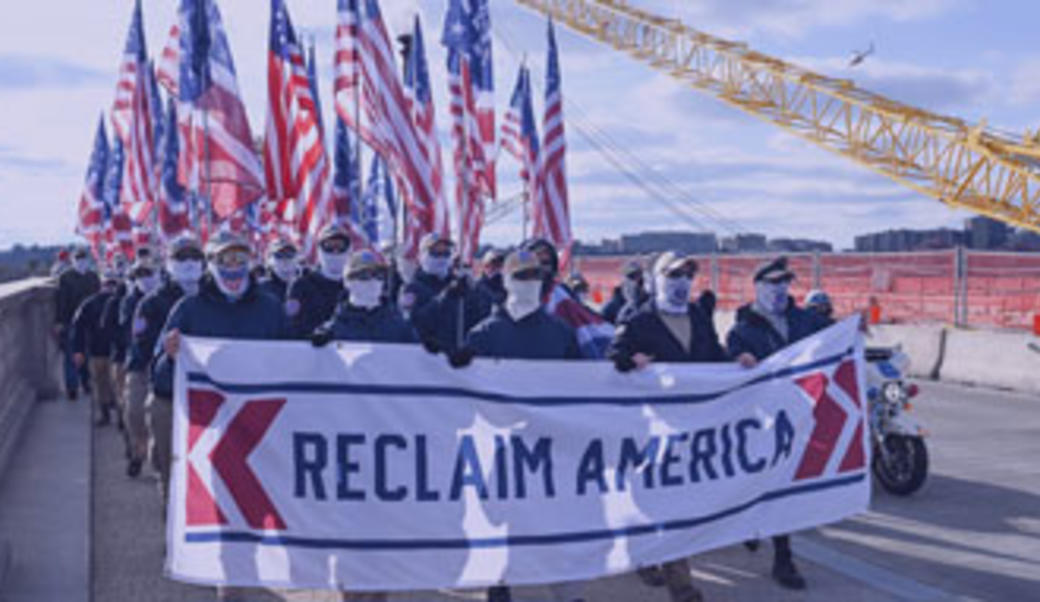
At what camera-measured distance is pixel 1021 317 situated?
19.3m

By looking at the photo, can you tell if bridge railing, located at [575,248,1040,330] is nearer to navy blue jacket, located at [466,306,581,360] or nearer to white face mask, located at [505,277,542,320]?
navy blue jacket, located at [466,306,581,360]

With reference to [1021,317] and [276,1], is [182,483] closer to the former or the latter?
[276,1]

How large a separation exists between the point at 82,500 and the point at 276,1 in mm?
6874

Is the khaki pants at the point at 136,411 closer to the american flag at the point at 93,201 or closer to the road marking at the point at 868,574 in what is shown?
the road marking at the point at 868,574

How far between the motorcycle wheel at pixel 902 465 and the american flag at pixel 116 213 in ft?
56.0

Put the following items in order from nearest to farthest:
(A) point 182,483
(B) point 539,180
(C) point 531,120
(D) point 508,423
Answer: (A) point 182,483 < (D) point 508,423 < (B) point 539,180 < (C) point 531,120

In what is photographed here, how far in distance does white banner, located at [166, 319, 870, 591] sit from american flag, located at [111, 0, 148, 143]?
12731mm

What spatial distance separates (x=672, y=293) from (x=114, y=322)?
7550 millimetres

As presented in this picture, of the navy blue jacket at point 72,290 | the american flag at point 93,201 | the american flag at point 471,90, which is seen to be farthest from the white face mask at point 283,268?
the american flag at point 93,201

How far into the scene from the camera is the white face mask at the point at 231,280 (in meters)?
5.79

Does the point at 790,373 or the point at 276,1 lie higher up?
the point at 276,1

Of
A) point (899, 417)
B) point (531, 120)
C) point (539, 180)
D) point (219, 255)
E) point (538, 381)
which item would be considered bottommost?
point (899, 417)

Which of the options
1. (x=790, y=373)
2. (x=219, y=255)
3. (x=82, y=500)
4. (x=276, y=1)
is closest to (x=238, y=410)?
(x=219, y=255)

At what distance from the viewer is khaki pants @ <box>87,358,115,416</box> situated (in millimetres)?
12242
